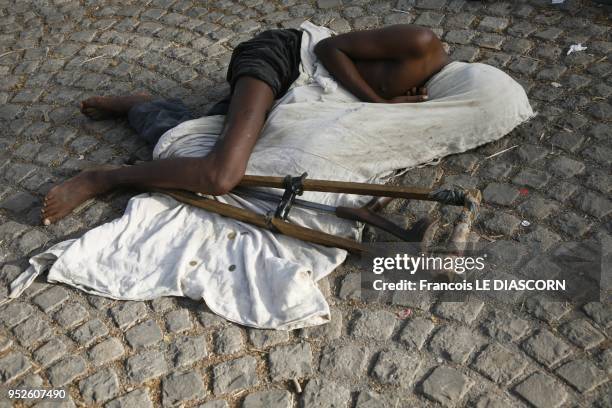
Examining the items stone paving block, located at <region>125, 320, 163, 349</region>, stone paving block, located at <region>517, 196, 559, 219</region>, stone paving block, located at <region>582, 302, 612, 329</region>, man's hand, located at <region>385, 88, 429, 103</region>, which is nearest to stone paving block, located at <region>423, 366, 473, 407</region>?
stone paving block, located at <region>582, 302, 612, 329</region>

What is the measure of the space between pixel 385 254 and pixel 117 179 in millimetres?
1619

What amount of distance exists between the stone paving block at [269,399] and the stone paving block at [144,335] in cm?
58

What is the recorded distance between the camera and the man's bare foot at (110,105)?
4.65m

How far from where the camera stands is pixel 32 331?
3.34 metres

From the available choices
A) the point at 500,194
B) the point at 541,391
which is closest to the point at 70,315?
the point at 541,391

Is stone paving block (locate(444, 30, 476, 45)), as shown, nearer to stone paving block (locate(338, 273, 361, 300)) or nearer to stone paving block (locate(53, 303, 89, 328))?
stone paving block (locate(338, 273, 361, 300))

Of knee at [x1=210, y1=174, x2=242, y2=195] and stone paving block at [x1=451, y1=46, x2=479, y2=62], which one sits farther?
stone paving block at [x1=451, y1=46, x2=479, y2=62]

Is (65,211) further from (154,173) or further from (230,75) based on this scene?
(230,75)

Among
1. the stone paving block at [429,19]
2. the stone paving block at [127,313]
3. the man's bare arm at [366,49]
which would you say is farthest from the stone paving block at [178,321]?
the stone paving block at [429,19]

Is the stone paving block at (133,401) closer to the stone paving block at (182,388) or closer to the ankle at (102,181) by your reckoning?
the stone paving block at (182,388)

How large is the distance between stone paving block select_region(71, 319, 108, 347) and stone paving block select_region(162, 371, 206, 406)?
17.8 inches

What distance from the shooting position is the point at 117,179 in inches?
157

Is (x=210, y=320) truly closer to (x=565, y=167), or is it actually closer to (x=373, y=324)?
(x=373, y=324)

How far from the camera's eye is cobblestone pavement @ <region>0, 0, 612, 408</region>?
293 cm
